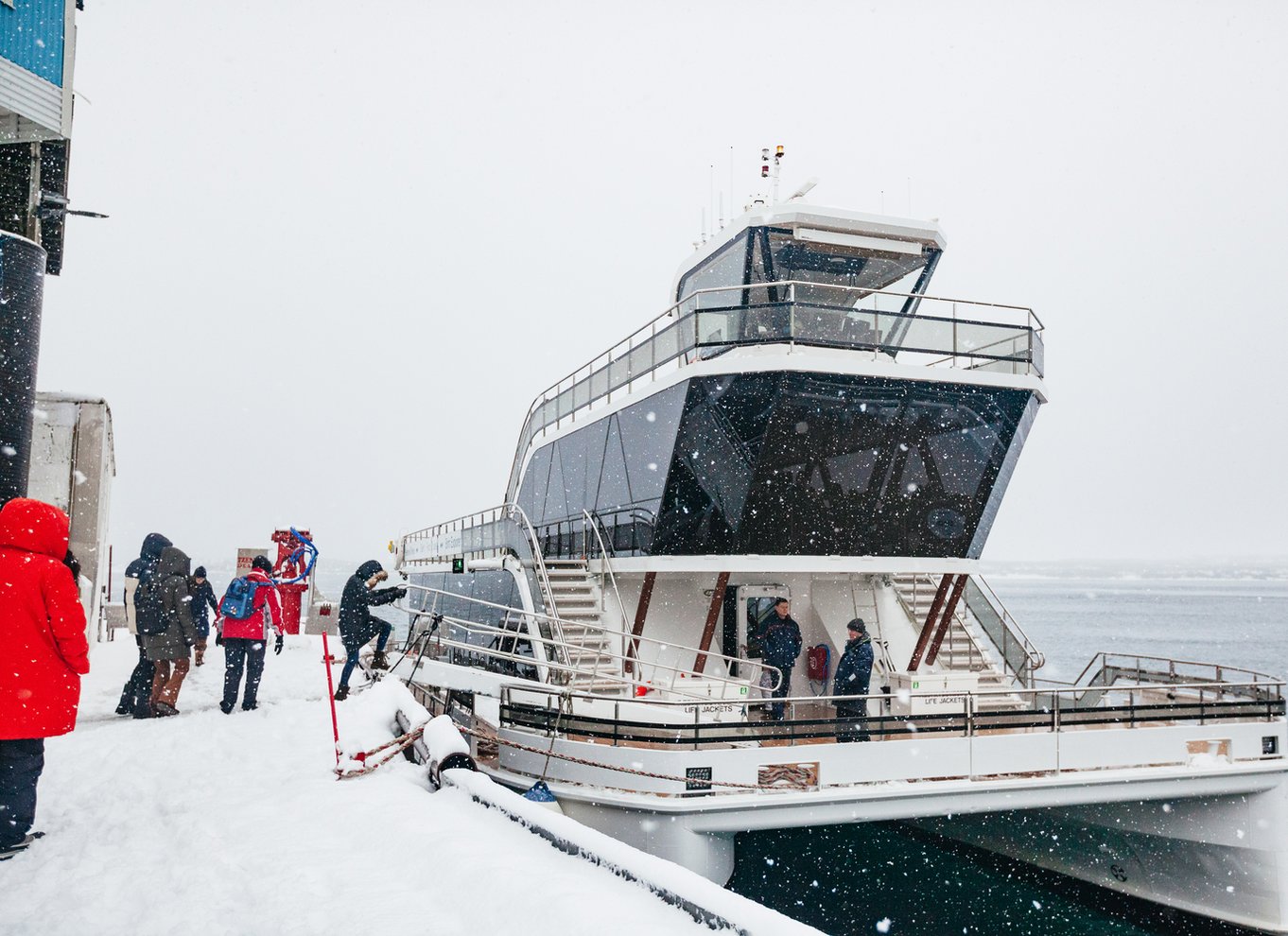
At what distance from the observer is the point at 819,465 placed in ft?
36.7

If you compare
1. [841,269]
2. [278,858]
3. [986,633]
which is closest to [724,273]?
[841,269]

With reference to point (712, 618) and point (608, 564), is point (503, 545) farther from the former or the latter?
point (712, 618)

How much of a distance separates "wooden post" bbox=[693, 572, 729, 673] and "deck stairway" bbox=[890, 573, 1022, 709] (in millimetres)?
3296

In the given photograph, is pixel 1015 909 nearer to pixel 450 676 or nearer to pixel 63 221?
pixel 450 676

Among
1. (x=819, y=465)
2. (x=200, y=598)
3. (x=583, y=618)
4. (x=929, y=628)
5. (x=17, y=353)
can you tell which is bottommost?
(x=929, y=628)

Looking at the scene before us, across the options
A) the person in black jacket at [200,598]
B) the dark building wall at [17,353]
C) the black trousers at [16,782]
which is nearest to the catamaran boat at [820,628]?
the person in black jacket at [200,598]

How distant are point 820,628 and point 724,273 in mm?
4965

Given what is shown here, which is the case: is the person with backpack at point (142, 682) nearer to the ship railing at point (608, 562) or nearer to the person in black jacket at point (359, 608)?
the person in black jacket at point (359, 608)

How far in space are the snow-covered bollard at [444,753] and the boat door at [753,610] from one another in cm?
666

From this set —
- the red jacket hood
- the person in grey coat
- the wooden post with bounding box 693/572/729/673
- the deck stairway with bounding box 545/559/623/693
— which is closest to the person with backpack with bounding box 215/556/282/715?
the person in grey coat

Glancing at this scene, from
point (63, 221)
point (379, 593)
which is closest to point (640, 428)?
point (379, 593)

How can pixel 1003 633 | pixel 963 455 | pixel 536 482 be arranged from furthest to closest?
pixel 536 482
pixel 1003 633
pixel 963 455

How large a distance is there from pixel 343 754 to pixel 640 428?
649 centimetres

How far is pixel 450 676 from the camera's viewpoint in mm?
9273
